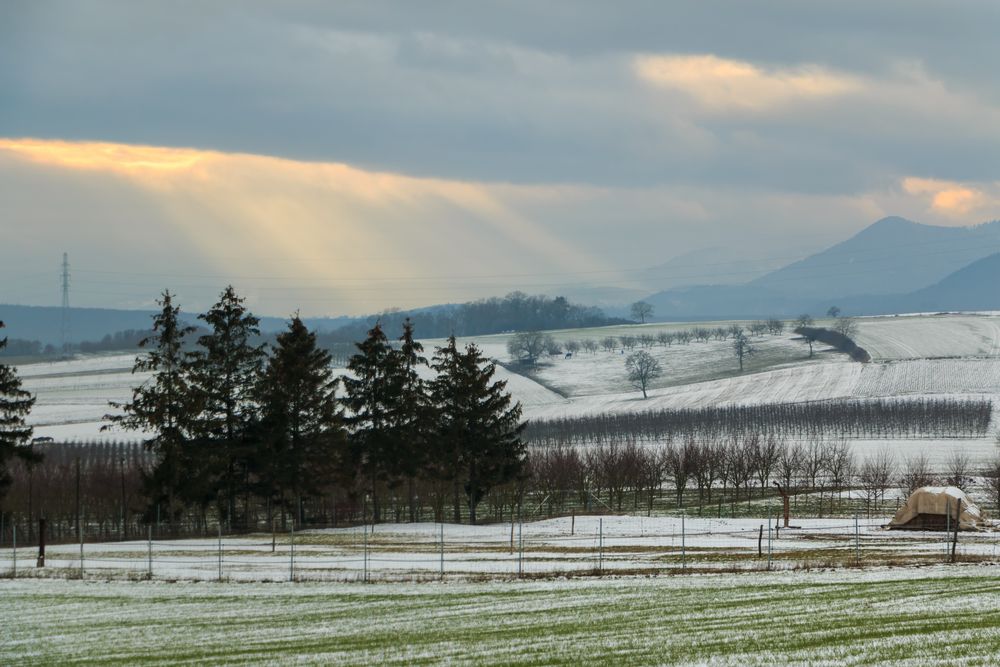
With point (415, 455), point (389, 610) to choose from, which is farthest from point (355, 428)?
point (389, 610)

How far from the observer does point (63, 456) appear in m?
153

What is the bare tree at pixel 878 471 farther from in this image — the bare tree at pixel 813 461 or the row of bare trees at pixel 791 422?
the row of bare trees at pixel 791 422

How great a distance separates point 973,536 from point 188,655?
4340 cm

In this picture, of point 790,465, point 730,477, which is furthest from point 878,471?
point 730,477

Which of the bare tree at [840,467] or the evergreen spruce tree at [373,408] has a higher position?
the evergreen spruce tree at [373,408]

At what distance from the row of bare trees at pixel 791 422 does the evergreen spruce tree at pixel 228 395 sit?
82368 millimetres

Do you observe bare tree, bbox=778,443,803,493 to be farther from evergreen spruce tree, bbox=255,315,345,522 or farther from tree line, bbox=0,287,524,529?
evergreen spruce tree, bbox=255,315,345,522

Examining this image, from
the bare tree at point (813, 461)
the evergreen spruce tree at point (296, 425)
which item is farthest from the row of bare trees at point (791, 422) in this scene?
the evergreen spruce tree at point (296, 425)

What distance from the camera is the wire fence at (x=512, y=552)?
139 feet

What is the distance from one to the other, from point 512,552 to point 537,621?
85.9 ft

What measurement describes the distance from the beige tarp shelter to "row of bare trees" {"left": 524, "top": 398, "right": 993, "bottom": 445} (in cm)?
9044

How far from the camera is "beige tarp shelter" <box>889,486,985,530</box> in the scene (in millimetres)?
62750

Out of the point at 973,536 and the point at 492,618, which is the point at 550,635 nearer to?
the point at 492,618

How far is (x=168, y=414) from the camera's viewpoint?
72000mm
